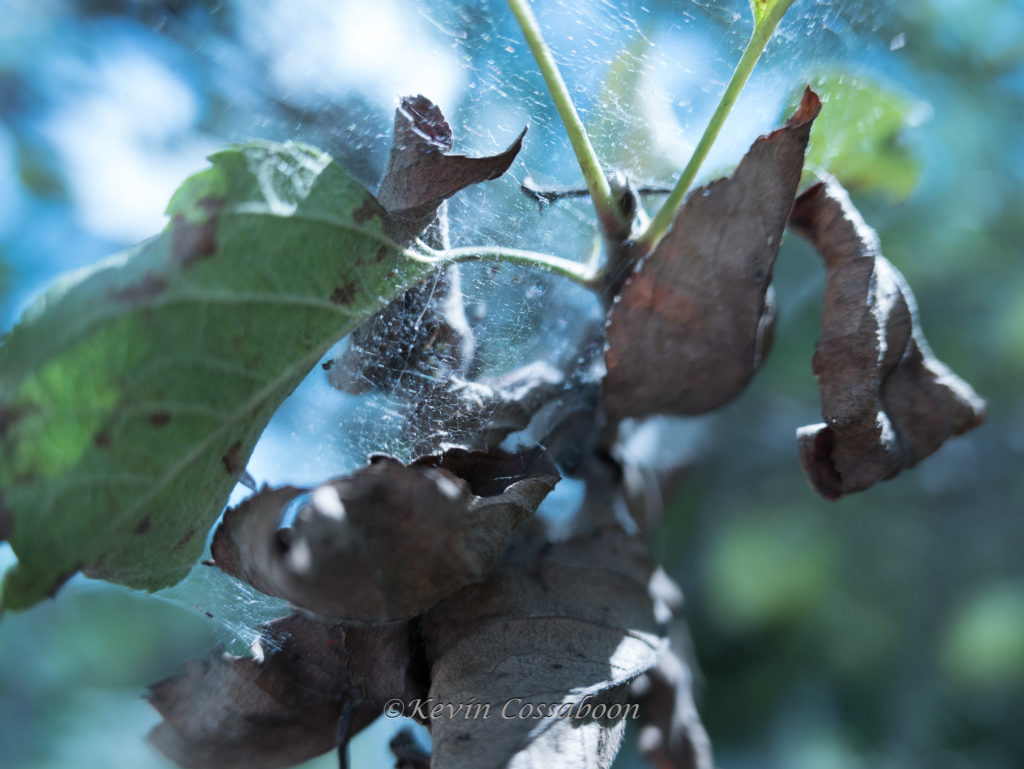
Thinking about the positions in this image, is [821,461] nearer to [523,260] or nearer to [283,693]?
[523,260]

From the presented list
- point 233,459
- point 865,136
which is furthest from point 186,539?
point 865,136

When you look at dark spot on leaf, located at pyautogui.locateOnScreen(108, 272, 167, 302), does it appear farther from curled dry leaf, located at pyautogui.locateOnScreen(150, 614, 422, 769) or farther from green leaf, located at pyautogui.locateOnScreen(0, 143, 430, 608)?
curled dry leaf, located at pyautogui.locateOnScreen(150, 614, 422, 769)

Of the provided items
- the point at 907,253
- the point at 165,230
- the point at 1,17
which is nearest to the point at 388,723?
the point at 165,230

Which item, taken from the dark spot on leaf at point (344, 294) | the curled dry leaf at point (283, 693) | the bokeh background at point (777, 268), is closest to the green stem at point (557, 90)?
the bokeh background at point (777, 268)

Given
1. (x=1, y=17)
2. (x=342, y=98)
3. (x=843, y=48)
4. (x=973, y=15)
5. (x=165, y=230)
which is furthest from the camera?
(x=973, y=15)

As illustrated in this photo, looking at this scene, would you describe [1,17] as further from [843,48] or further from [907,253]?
[907,253]

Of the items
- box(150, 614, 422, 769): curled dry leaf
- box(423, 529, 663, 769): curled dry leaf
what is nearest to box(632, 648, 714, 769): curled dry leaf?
Answer: box(423, 529, 663, 769): curled dry leaf

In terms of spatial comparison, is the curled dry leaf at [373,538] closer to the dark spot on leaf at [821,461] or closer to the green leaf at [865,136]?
the dark spot on leaf at [821,461]
